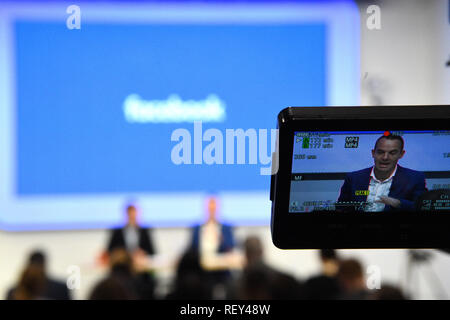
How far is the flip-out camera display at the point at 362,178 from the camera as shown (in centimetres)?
105

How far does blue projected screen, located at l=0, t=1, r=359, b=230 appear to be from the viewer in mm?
1484

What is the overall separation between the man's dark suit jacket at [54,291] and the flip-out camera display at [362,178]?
0.83 meters

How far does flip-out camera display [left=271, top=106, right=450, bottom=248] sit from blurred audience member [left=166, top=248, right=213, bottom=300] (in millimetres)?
732

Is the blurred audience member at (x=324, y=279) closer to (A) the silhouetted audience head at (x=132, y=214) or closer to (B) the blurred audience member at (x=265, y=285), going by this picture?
(B) the blurred audience member at (x=265, y=285)

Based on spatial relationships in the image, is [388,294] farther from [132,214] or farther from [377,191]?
[132,214]

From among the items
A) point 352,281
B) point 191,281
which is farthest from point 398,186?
point 191,281

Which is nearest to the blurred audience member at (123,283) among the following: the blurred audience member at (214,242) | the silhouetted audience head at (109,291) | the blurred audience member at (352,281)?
the silhouetted audience head at (109,291)

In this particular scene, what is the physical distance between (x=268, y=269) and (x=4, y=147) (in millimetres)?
2051

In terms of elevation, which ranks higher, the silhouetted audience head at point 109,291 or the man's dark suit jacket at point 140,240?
the silhouetted audience head at point 109,291

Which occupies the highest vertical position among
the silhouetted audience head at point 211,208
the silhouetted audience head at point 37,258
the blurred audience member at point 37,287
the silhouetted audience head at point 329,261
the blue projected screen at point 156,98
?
the blue projected screen at point 156,98

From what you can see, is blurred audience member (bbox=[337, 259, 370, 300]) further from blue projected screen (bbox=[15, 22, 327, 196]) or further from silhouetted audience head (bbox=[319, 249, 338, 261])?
blue projected screen (bbox=[15, 22, 327, 196])

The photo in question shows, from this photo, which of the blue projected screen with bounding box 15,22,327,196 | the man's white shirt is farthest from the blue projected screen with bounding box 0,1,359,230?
the man's white shirt

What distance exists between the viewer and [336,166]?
1099 mm
